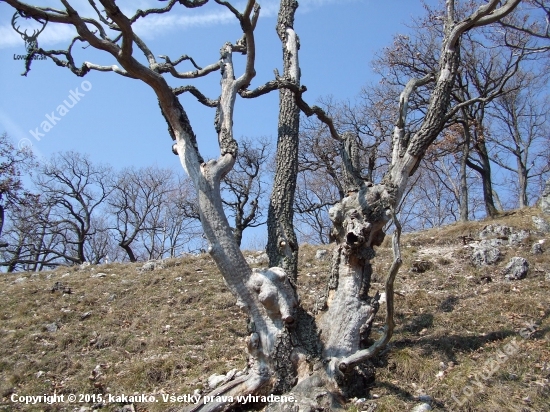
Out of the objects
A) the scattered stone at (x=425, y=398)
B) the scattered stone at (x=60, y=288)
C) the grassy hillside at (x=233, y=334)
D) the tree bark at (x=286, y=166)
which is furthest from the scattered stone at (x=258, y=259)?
the scattered stone at (x=425, y=398)

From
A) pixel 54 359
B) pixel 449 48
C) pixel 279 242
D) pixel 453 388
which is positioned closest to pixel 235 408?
pixel 279 242

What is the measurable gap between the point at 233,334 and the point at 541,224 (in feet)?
22.9

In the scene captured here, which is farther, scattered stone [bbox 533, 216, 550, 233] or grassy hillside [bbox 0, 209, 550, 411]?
scattered stone [bbox 533, 216, 550, 233]

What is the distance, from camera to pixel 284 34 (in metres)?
6.31

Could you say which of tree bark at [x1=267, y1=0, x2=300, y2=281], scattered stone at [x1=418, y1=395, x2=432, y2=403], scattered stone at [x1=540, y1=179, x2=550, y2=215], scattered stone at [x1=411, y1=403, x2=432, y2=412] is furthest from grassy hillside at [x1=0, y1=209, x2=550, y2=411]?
scattered stone at [x1=540, y1=179, x2=550, y2=215]

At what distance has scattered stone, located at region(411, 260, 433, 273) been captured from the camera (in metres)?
8.01

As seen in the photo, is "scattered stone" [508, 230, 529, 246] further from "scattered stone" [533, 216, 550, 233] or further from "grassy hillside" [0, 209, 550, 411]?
"scattered stone" [533, 216, 550, 233]

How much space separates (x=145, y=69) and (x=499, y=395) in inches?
188

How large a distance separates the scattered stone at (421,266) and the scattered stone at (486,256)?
2.50 ft

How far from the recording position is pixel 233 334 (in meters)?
6.64

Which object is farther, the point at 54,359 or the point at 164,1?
the point at 54,359

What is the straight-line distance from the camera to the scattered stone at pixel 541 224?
9.12 meters

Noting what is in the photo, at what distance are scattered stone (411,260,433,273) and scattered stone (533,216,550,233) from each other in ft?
9.53

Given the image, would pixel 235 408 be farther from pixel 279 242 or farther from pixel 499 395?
pixel 499 395
